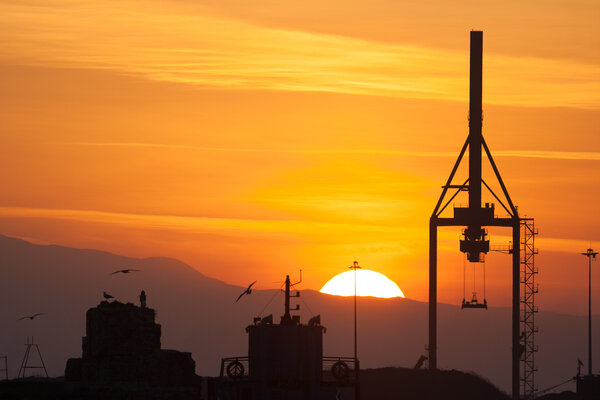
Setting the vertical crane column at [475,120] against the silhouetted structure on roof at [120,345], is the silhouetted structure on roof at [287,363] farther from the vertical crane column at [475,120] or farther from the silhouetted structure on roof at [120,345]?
the vertical crane column at [475,120]

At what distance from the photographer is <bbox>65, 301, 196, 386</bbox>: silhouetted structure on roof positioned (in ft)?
262

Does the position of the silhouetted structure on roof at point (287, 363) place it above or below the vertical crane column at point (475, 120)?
below

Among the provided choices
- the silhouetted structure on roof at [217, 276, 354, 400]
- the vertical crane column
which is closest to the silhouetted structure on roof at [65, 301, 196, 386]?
the silhouetted structure on roof at [217, 276, 354, 400]

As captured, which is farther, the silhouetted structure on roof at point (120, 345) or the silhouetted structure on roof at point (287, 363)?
the silhouetted structure on roof at point (287, 363)

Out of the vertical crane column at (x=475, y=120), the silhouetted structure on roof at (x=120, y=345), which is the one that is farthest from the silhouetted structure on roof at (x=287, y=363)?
the vertical crane column at (x=475, y=120)

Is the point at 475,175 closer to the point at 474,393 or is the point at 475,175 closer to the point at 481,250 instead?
the point at 481,250

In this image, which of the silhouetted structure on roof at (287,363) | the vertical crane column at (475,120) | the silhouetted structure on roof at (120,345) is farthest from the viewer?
the vertical crane column at (475,120)

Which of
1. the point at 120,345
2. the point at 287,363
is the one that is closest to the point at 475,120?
the point at 287,363

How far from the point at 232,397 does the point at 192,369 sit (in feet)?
27.0

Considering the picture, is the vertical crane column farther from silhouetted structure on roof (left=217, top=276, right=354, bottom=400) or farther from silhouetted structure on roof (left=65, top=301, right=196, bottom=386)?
silhouetted structure on roof (left=65, top=301, right=196, bottom=386)

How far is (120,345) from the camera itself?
262 ft

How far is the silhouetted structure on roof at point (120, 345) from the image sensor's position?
7988 cm

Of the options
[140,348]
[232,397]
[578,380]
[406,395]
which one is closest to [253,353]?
[232,397]

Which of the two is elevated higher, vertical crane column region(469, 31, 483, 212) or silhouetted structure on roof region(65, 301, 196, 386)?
vertical crane column region(469, 31, 483, 212)
